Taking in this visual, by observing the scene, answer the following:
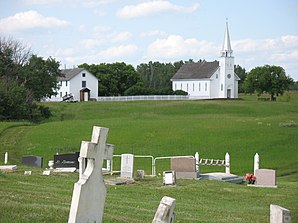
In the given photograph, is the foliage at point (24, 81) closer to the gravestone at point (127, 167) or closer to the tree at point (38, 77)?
the tree at point (38, 77)

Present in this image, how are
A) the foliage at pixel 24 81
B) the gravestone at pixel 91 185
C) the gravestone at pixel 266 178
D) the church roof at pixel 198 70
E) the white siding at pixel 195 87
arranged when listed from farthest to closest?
1. the church roof at pixel 198 70
2. the white siding at pixel 195 87
3. the foliage at pixel 24 81
4. the gravestone at pixel 266 178
5. the gravestone at pixel 91 185

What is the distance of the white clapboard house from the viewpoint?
11650 centimetres

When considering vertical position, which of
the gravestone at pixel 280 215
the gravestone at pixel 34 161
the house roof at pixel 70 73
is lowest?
the gravestone at pixel 34 161

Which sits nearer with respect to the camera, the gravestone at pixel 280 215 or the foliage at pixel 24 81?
the gravestone at pixel 280 215

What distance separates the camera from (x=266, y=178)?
25.8 metres

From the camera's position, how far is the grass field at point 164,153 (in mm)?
14430

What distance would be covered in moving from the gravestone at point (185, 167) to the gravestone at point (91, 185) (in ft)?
55.5

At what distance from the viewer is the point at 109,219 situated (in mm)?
11586

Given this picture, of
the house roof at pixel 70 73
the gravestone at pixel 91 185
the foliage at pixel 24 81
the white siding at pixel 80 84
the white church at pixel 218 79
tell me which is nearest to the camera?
the gravestone at pixel 91 185

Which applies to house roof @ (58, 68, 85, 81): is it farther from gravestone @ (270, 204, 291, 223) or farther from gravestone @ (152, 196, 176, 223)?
gravestone @ (152, 196, 176, 223)

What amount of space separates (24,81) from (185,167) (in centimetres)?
5277

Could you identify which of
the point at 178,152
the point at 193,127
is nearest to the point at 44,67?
the point at 193,127

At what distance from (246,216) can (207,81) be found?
110m

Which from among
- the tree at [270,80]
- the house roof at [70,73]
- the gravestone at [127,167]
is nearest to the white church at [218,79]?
the tree at [270,80]
